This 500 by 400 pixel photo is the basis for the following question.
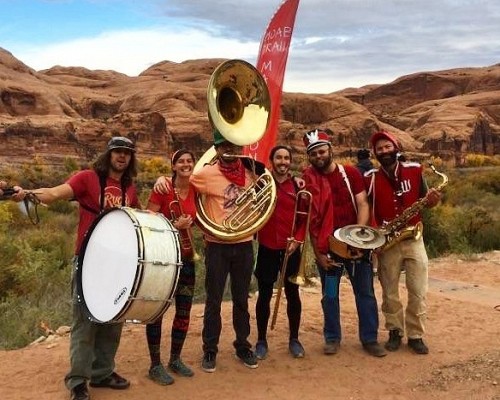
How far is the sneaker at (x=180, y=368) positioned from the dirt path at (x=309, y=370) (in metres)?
0.07

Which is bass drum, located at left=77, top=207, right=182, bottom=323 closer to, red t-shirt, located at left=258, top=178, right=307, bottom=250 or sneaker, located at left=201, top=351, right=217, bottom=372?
sneaker, located at left=201, top=351, right=217, bottom=372

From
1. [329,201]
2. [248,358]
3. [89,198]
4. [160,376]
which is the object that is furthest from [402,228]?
[89,198]

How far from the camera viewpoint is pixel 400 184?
614 centimetres

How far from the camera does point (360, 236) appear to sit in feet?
A: 19.1

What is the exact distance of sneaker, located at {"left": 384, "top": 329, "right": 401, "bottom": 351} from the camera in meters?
6.37

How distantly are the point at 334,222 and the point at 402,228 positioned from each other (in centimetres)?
67

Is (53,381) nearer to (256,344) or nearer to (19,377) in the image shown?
(19,377)

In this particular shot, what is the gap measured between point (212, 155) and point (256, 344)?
1.96 meters

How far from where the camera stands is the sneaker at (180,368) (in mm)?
5527

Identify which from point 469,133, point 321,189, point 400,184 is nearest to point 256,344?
point 321,189

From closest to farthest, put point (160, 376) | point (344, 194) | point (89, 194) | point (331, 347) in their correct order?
point (89, 194)
point (160, 376)
point (344, 194)
point (331, 347)

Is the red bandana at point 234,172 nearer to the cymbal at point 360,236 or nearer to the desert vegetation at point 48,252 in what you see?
the cymbal at point 360,236

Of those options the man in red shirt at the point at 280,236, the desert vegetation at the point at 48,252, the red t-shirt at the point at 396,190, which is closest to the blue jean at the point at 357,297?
the man in red shirt at the point at 280,236

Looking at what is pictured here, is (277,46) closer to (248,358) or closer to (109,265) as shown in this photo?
Answer: (248,358)
